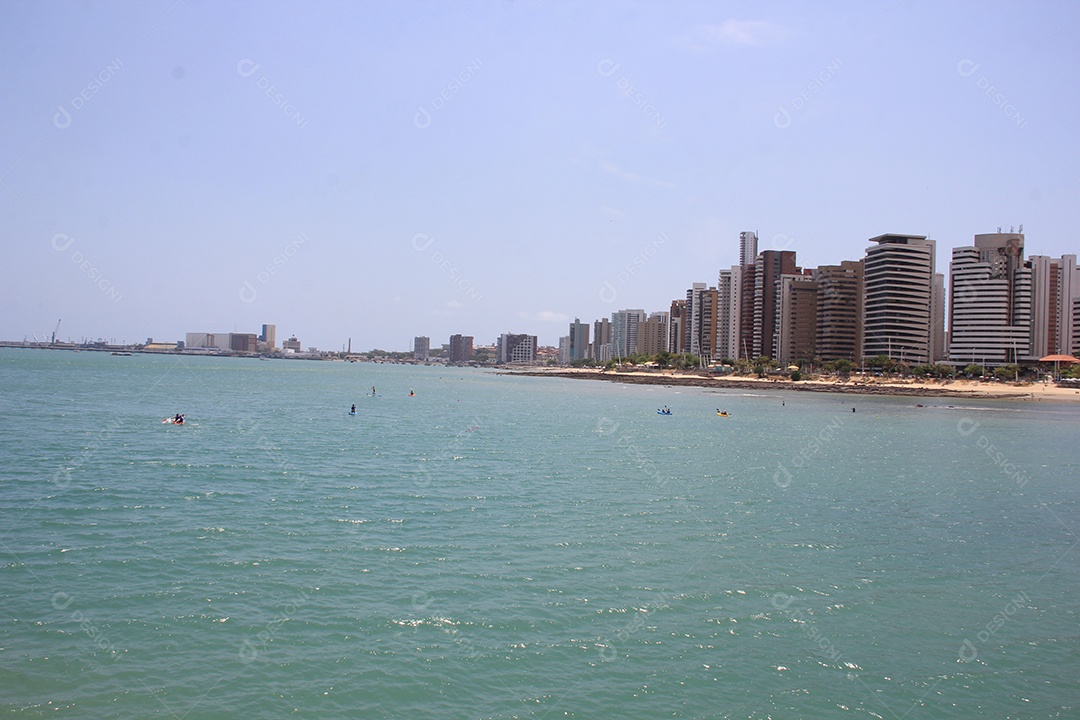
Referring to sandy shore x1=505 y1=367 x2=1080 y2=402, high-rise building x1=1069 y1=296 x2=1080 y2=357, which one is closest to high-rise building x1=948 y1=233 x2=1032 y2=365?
high-rise building x1=1069 y1=296 x2=1080 y2=357

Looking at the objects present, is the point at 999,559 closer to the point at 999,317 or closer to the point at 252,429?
the point at 252,429

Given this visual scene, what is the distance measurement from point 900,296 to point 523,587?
603 feet

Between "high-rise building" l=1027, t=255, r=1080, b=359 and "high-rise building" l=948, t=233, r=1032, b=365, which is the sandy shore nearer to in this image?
"high-rise building" l=948, t=233, r=1032, b=365

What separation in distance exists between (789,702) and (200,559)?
1464 centimetres

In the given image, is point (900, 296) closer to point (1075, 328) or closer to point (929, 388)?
point (929, 388)

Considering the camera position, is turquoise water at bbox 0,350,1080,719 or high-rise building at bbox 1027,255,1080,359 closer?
turquoise water at bbox 0,350,1080,719

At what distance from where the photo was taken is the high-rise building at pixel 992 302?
179 meters

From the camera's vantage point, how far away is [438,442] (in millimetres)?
47969

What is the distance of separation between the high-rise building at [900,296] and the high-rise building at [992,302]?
8.09 m

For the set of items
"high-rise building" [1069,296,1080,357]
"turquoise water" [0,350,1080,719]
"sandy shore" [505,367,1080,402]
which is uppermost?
"high-rise building" [1069,296,1080,357]

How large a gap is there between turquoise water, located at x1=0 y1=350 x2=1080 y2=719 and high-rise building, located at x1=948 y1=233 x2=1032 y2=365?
16158 centimetres

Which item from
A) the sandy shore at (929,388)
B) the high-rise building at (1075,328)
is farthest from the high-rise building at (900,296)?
Result: the high-rise building at (1075,328)

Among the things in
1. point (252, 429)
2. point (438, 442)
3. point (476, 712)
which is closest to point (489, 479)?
point (438, 442)

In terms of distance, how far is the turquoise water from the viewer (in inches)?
516
